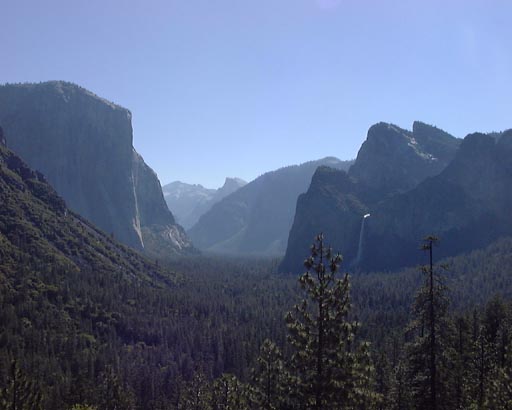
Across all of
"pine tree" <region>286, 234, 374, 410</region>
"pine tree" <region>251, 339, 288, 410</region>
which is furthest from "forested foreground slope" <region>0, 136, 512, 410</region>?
"pine tree" <region>286, 234, 374, 410</region>

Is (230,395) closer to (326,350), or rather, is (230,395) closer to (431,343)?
(431,343)

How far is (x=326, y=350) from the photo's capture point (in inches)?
1047

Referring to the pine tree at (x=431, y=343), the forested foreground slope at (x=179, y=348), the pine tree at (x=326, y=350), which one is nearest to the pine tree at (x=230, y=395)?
the forested foreground slope at (x=179, y=348)

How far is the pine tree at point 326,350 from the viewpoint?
25.9 meters

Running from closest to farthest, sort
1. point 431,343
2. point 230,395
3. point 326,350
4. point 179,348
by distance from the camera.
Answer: point 326,350, point 431,343, point 230,395, point 179,348

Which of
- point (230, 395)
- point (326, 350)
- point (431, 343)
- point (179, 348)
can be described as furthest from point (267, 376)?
A: point (179, 348)

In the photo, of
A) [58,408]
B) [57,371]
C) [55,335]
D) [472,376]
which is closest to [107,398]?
[58,408]

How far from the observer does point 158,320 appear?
580 feet

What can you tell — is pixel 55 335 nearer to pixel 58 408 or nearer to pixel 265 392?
pixel 58 408

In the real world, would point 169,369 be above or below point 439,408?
below

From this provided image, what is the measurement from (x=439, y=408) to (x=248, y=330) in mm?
126804

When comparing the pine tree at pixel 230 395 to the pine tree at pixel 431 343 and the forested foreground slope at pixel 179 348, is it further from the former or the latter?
the pine tree at pixel 431 343

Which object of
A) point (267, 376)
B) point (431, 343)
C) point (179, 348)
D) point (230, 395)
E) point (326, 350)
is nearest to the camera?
point (326, 350)

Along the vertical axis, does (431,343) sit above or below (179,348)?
above
